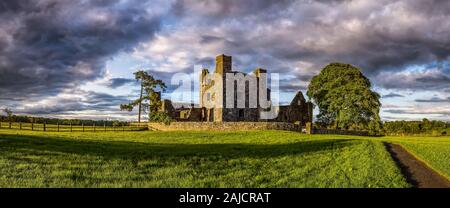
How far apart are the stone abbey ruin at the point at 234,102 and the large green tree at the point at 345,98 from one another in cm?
420

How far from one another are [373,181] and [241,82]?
46089 millimetres

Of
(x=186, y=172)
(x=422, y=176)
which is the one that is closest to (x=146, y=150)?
(x=186, y=172)

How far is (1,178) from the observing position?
10203 mm

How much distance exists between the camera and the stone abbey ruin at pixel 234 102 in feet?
181

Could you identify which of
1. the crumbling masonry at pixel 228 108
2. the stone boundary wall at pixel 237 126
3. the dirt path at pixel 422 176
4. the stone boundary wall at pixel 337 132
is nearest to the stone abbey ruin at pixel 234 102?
the crumbling masonry at pixel 228 108

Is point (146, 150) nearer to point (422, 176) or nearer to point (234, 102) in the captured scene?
point (422, 176)

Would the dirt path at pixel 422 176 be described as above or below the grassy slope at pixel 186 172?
below

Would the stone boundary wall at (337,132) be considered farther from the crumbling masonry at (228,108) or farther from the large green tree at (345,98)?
the crumbling masonry at (228,108)

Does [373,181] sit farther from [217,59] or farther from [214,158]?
[217,59]

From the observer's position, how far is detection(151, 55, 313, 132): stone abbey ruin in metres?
55.0

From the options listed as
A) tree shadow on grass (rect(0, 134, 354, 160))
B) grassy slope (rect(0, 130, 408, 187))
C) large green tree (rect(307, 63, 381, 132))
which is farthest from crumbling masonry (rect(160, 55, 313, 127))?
grassy slope (rect(0, 130, 408, 187))

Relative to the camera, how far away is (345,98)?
2030 inches

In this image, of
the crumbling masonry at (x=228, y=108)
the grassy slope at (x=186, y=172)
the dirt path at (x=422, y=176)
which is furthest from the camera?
the crumbling masonry at (x=228, y=108)

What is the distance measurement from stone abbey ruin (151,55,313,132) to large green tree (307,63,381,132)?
4.20 m
